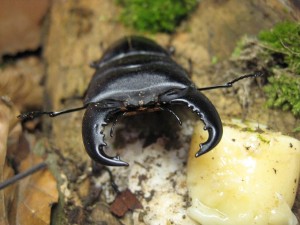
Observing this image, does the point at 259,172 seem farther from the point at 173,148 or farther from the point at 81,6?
the point at 81,6

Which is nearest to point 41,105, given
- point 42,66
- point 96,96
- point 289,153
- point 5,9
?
point 42,66

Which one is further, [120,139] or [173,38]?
[173,38]

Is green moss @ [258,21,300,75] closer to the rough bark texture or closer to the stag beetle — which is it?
the rough bark texture

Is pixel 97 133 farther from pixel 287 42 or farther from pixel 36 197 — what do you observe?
pixel 287 42

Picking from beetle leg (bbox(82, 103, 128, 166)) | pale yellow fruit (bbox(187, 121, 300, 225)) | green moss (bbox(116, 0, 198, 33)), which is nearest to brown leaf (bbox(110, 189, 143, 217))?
pale yellow fruit (bbox(187, 121, 300, 225))

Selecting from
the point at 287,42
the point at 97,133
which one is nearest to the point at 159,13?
the point at 287,42
